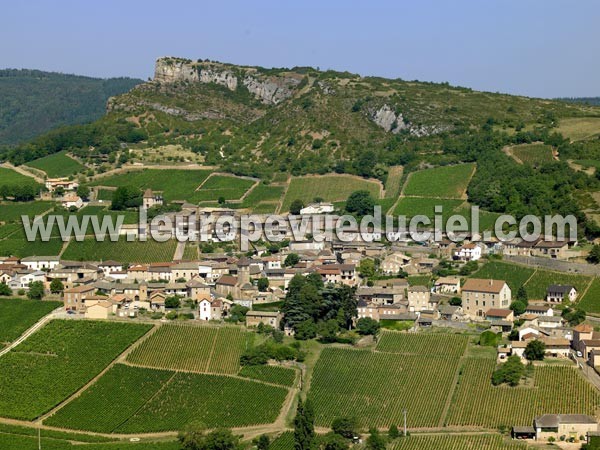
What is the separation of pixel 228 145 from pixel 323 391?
53.4 meters

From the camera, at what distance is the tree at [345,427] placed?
4622 cm

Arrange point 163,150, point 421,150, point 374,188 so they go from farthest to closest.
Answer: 1. point 163,150
2. point 421,150
3. point 374,188

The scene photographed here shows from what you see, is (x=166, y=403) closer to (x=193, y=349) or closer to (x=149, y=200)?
(x=193, y=349)

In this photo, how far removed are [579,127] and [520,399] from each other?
45833 millimetres

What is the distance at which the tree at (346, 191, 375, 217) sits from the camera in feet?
260

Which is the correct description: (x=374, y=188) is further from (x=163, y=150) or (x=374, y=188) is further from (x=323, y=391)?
(x=323, y=391)

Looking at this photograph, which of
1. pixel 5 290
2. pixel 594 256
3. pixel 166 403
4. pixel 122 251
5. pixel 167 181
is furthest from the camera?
pixel 167 181

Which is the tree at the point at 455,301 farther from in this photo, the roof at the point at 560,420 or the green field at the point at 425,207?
the green field at the point at 425,207

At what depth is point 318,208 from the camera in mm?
81062

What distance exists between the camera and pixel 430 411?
157 feet

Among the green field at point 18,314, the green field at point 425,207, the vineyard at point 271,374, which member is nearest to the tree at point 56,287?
the green field at point 18,314

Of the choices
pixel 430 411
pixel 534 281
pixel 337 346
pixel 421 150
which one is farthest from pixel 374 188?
pixel 430 411

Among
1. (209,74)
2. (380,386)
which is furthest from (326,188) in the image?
(209,74)

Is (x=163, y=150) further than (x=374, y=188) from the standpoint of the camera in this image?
Yes
